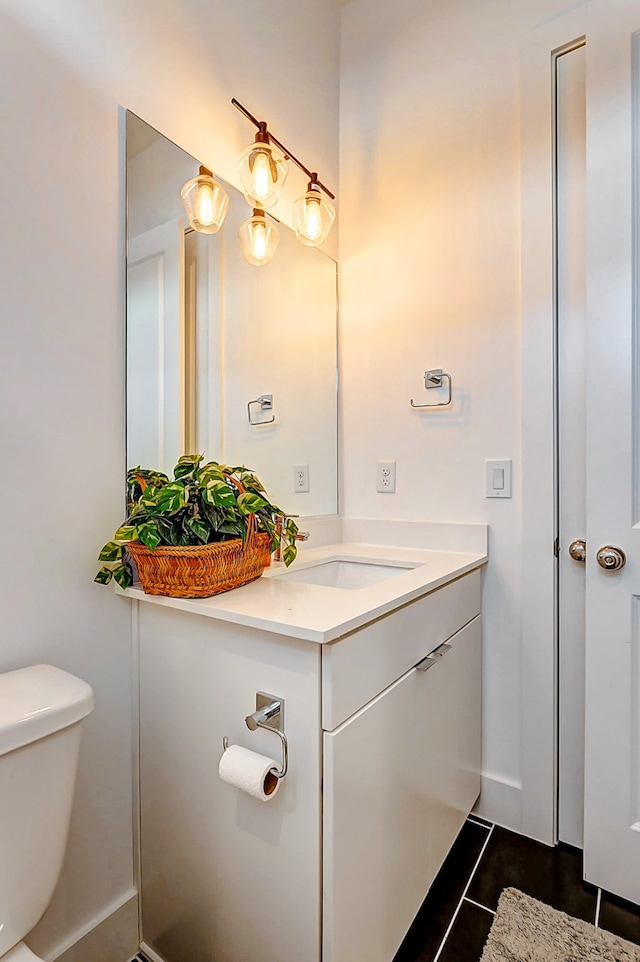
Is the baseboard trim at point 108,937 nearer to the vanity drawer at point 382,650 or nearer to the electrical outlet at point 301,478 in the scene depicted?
the vanity drawer at point 382,650

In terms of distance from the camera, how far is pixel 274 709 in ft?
2.75

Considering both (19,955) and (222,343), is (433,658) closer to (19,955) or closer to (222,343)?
(19,955)

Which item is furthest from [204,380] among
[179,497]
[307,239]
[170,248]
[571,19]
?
[571,19]

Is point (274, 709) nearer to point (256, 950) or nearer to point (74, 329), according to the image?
point (256, 950)

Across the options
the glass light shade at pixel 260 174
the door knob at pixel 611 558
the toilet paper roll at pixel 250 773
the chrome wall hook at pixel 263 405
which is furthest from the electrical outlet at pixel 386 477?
the toilet paper roll at pixel 250 773

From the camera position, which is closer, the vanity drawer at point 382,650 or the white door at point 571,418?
the vanity drawer at point 382,650

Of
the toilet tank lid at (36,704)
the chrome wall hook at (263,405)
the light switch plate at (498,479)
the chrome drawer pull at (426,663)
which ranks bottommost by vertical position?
the chrome drawer pull at (426,663)

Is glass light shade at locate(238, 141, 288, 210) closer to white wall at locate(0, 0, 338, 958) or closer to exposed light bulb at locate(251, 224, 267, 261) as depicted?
exposed light bulb at locate(251, 224, 267, 261)

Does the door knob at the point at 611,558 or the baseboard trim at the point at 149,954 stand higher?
the door knob at the point at 611,558

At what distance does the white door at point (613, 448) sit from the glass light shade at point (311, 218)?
733 mm

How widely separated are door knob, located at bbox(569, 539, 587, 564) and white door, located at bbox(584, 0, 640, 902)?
0.24 feet

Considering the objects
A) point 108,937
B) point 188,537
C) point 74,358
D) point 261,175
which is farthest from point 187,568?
point 261,175

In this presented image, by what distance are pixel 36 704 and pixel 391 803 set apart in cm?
69

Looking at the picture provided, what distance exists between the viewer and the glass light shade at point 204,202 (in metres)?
1.24
